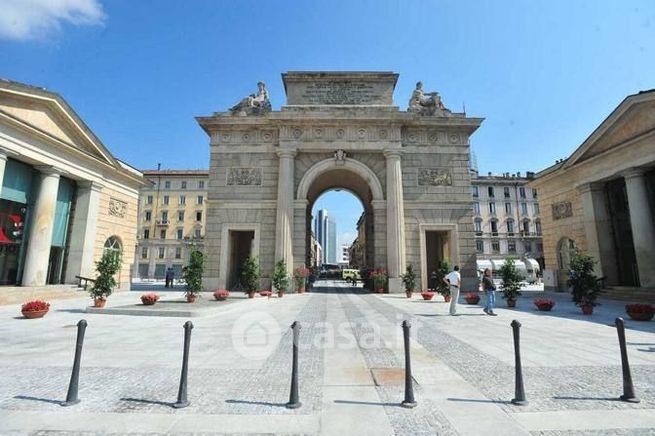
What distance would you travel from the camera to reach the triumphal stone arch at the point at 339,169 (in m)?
24.9

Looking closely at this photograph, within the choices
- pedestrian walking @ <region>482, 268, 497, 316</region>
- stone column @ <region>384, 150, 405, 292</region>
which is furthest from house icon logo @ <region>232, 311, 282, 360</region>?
stone column @ <region>384, 150, 405, 292</region>

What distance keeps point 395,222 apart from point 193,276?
1476 cm

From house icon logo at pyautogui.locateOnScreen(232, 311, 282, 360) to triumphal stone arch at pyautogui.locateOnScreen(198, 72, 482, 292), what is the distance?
13.0 m

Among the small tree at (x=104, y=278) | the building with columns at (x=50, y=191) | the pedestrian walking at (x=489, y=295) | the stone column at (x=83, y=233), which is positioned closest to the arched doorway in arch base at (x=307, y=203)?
the pedestrian walking at (x=489, y=295)

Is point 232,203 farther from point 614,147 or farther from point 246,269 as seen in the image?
point 614,147

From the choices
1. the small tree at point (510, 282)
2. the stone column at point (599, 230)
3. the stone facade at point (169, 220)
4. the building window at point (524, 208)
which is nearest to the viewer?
the small tree at point (510, 282)

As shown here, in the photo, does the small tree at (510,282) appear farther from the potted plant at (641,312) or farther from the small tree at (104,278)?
the small tree at (104,278)

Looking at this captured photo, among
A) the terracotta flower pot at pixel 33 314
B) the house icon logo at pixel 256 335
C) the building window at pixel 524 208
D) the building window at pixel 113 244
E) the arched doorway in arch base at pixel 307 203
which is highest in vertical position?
the building window at pixel 524 208

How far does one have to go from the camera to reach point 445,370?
5.77 metres

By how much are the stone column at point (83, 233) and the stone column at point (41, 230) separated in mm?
2315

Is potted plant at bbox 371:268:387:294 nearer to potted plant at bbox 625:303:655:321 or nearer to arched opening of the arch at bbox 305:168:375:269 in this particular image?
arched opening of the arch at bbox 305:168:375:269

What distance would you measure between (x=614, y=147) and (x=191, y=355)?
963 inches

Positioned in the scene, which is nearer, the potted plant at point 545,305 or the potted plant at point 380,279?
the potted plant at point 545,305

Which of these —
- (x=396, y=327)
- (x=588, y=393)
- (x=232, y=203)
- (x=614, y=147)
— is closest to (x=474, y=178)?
(x=614, y=147)
